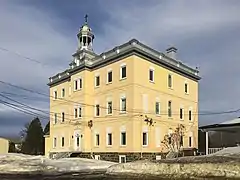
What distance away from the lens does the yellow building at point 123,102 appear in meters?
42.6

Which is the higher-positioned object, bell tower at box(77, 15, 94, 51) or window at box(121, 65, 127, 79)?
bell tower at box(77, 15, 94, 51)

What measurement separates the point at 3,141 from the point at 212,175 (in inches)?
2144

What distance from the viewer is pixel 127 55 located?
4322 centimetres

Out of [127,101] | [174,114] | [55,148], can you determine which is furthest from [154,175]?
[55,148]

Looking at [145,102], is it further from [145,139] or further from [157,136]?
[157,136]

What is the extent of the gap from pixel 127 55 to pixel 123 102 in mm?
5629

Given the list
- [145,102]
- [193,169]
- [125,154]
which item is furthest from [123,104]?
[193,169]

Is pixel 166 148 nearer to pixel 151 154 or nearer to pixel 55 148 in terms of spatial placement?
pixel 151 154

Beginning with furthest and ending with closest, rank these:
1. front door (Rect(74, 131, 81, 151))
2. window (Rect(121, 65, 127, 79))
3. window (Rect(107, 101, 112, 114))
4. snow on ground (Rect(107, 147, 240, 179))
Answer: front door (Rect(74, 131, 81, 151)), window (Rect(107, 101, 112, 114)), window (Rect(121, 65, 127, 79)), snow on ground (Rect(107, 147, 240, 179))

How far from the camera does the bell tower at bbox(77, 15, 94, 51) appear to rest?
57.0 meters

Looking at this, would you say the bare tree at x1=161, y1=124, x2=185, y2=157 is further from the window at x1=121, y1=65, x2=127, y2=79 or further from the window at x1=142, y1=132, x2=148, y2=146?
the window at x1=121, y1=65, x2=127, y2=79

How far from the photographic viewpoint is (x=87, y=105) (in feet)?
161

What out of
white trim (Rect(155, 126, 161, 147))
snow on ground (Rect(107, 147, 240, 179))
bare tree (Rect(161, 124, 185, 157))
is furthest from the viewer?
bare tree (Rect(161, 124, 185, 157))

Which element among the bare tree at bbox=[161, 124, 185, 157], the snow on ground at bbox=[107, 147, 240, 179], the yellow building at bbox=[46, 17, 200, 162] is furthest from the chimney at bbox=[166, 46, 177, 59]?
the snow on ground at bbox=[107, 147, 240, 179]
